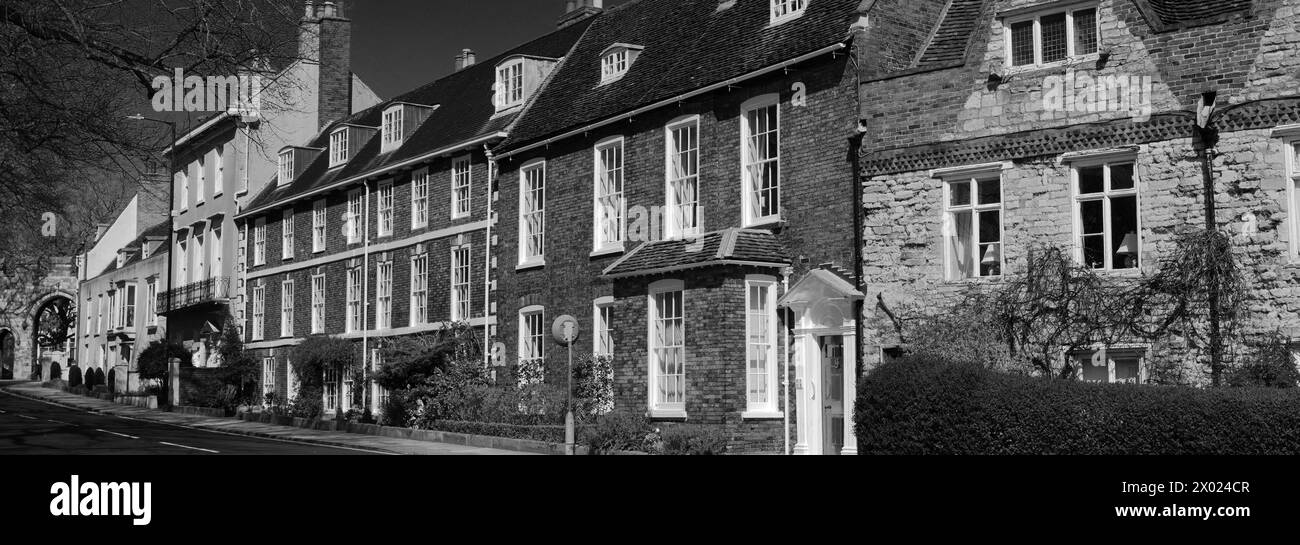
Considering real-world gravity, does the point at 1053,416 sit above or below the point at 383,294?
below

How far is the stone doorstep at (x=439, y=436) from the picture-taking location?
2348 centimetres

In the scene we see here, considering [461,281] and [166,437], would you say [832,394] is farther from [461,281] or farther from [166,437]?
[166,437]

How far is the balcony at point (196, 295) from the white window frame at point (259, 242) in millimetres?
2566

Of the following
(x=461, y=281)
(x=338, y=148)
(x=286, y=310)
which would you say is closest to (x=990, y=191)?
(x=461, y=281)

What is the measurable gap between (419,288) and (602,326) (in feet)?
33.4

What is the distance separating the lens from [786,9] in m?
23.8

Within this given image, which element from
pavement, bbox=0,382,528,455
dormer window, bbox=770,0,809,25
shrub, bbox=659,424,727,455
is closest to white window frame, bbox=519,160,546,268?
pavement, bbox=0,382,528,455

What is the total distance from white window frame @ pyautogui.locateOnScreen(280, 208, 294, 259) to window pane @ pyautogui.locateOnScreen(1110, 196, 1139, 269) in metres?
30.6

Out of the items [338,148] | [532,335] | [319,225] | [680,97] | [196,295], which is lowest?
[532,335]

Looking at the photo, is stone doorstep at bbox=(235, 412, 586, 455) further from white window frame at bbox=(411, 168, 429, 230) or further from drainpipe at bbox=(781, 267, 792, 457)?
white window frame at bbox=(411, 168, 429, 230)

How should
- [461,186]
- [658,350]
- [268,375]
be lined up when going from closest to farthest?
1. [658,350]
2. [461,186]
3. [268,375]

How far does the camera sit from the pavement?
74.6 ft
